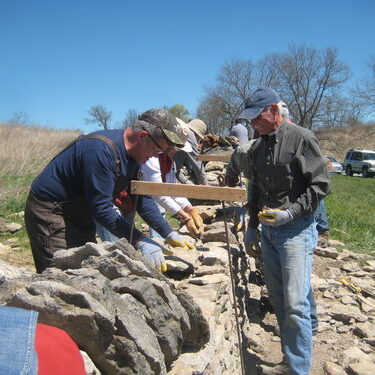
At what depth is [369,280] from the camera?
7.00m

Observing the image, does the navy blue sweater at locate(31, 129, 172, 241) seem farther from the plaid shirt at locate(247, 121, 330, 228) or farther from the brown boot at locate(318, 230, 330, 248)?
the brown boot at locate(318, 230, 330, 248)

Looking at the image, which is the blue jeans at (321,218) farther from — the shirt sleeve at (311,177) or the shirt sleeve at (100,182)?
the shirt sleeve at (100,182)

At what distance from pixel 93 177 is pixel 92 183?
0.04m

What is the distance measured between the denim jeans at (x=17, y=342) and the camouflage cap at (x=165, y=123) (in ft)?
5.77

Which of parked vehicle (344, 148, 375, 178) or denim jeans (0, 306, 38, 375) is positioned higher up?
denim jeans (0, 306, 38, 375)

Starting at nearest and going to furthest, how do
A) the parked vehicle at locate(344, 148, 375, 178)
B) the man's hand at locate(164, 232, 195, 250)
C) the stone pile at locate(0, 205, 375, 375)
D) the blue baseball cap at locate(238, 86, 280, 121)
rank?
the stone pile at locate(0, 205, 375, 375) → the man's hand at locate(164, 232, 195, 250) → the blue baseball cap at locate(238, 86, 280, 121) → the parked vehicle at locate(344, 148, 375, 178)

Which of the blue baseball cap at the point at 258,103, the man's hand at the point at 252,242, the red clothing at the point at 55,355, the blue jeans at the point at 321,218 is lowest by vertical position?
the blue jeans at the point at 321,218

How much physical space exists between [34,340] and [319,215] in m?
6.17

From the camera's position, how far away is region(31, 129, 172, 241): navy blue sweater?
2732 mm

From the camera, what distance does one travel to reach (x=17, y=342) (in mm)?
1146

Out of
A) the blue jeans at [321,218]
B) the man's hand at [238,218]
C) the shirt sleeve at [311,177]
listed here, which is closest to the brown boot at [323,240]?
the blue jeans at [321,218]

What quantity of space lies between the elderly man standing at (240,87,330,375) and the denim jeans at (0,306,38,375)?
2387mm

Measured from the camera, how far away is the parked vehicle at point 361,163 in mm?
33594

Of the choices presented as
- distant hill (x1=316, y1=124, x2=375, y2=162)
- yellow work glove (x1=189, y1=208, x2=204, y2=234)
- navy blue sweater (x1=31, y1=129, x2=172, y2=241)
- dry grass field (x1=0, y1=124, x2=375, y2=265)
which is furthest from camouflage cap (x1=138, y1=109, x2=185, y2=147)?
distant hill (x1=316, y1=124, x2=375, y2=162)
